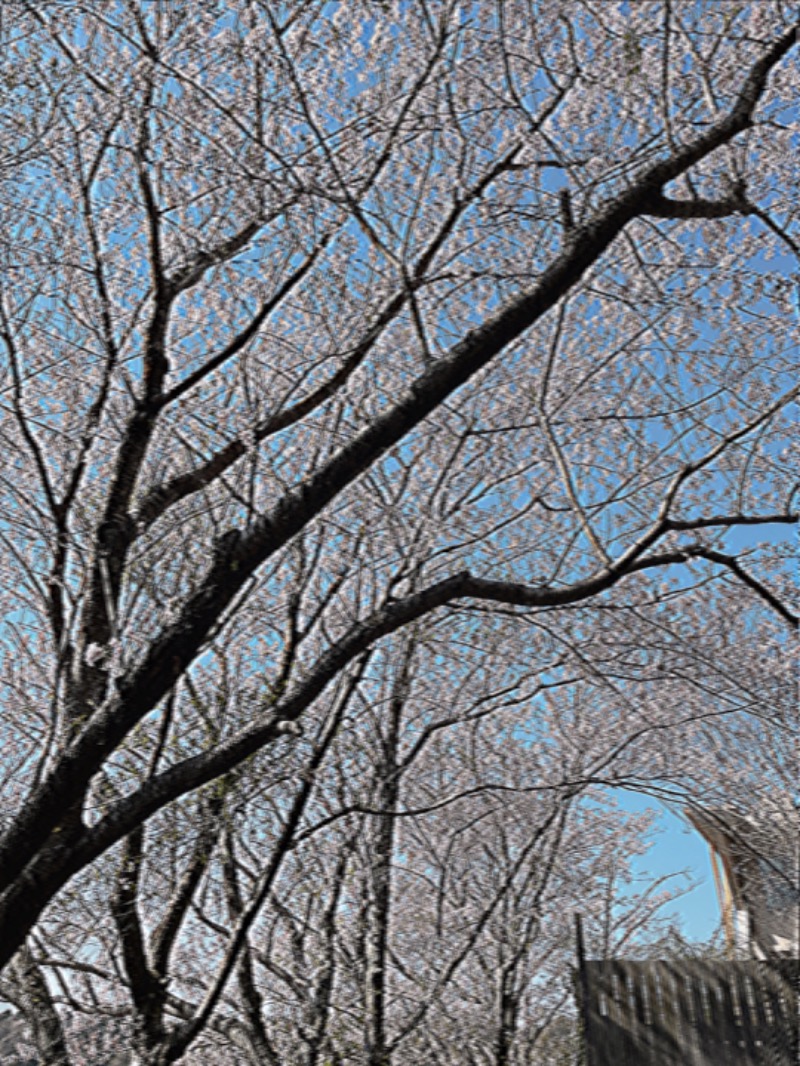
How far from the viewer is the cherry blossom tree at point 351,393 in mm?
2834

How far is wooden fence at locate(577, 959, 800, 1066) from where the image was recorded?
3275 mm

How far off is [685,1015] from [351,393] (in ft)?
9.08

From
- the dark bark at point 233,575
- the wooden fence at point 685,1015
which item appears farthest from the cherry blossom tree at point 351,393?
the wooden fence at point 685,1015

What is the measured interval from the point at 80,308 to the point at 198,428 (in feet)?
2.05

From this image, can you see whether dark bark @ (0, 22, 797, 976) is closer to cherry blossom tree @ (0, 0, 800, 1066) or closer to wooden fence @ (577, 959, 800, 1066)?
cherry blossom tree @ (0, 0, 800, 1066)

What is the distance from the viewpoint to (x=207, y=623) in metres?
2.66

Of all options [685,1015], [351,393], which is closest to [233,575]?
[351,393]

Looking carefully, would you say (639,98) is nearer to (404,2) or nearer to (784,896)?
(404,2)

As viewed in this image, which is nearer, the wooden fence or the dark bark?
the dark bark

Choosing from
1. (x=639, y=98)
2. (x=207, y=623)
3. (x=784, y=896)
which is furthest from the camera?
(x=639, y=98)

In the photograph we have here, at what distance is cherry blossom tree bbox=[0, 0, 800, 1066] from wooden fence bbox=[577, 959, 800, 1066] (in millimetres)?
710

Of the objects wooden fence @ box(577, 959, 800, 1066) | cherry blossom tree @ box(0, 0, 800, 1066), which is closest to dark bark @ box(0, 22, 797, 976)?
cherry blossom tree @ box(0, 0, 800, 1066)

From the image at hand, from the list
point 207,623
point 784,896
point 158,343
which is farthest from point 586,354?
point 784,896

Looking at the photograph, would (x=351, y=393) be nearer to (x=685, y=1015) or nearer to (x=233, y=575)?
(x=233, y=575)
